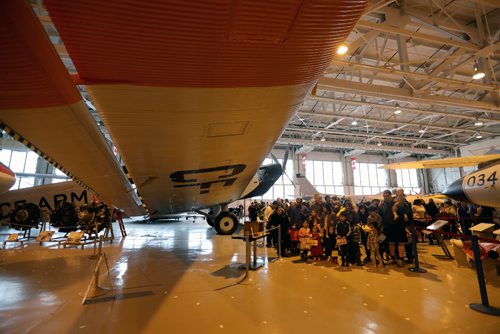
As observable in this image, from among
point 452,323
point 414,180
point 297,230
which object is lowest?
point 452,323

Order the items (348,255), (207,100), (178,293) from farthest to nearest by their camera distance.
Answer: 1. (348,255)
2. (178,293)
3. (207,100)

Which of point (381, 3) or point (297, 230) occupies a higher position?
point (381, 3)

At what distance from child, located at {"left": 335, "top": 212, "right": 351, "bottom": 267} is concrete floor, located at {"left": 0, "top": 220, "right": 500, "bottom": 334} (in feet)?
0.99

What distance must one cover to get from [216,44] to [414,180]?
4010 centimetres

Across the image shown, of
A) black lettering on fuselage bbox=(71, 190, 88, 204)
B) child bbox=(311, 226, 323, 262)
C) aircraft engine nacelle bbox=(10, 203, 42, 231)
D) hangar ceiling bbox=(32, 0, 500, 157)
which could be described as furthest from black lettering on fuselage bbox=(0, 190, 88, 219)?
child bbox=(311, 226, 323, 262)

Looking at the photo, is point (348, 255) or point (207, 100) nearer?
point (207, 100)

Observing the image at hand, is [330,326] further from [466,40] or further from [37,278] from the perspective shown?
[466,40]

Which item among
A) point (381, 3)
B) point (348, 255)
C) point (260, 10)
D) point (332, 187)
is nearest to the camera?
point (260, 10)

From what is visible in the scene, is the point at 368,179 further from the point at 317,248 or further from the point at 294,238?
the point at 317,248

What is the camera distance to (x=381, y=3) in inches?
233

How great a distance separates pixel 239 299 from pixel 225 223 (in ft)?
22.2

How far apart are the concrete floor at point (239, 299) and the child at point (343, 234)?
0.30 meters

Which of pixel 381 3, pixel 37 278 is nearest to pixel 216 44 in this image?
pixel 37 278

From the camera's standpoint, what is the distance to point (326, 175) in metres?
30.7
